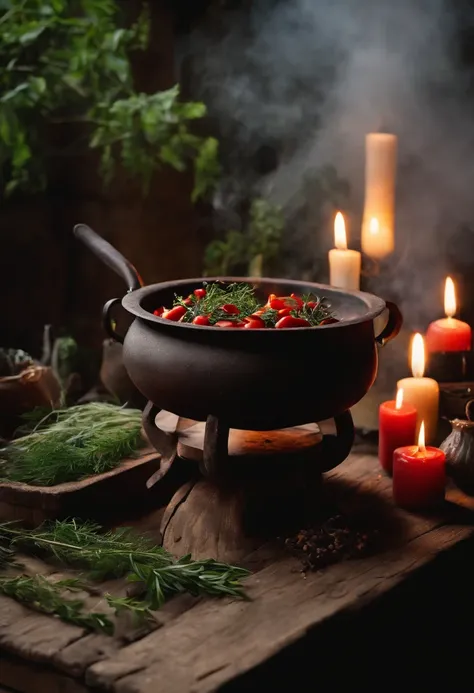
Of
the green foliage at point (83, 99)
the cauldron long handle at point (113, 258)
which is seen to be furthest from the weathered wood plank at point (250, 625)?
the green foliage at point (83, 99)

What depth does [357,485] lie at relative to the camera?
290cm

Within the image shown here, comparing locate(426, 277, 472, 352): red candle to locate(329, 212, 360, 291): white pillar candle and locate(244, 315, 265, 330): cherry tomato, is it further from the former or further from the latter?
locate(244, 315, 265, 330): cherry tomato

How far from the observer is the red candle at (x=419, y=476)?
2.68 metres

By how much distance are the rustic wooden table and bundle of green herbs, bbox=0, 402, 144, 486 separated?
1.09ft

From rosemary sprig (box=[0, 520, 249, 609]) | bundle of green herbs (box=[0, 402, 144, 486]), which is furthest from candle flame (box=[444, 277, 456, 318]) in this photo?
rosemary sprig (box=[0, 520, 249, 609])

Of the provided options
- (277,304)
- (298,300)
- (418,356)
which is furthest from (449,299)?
(277,304)

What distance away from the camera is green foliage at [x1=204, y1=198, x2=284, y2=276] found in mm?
3748

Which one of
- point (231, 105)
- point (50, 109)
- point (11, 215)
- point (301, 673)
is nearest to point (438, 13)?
Answer: point (231, 105)

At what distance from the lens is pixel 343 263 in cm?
308

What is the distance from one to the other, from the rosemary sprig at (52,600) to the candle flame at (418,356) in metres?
1.28

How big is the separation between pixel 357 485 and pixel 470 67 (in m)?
1.43

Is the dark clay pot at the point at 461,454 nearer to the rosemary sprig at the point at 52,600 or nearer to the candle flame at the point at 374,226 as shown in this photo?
the candle flame at the point at 374,226

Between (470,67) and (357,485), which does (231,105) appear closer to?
(470,67)

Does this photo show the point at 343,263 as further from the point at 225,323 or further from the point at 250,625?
the point at 250,625
